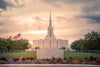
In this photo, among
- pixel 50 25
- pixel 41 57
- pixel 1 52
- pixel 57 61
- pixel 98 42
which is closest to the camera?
pixel 57 61

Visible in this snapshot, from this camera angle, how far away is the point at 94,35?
45.7 meters

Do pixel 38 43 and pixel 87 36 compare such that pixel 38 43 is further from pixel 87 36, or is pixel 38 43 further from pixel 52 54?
pixel 52 54

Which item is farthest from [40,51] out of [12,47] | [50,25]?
[50,25]

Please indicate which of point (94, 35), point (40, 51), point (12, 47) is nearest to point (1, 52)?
point (12, 47)

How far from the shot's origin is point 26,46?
69.1 metres

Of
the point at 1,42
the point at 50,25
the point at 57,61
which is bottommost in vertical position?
the point at 57,61

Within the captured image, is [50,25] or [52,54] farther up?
[50,25]

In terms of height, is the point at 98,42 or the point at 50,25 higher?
the point at 50,25

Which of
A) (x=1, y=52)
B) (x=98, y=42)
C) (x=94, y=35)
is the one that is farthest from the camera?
(x=94, y=35)

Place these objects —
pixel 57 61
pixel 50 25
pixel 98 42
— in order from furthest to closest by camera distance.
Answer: pixel 50 25, pixel 98 42, pixel 57 61

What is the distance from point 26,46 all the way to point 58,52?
4805 centimetres

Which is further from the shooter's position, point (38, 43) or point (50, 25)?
point (38, 43)

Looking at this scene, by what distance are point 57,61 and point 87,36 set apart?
3122 centimetres

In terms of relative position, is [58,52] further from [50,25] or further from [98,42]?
[50,25]
